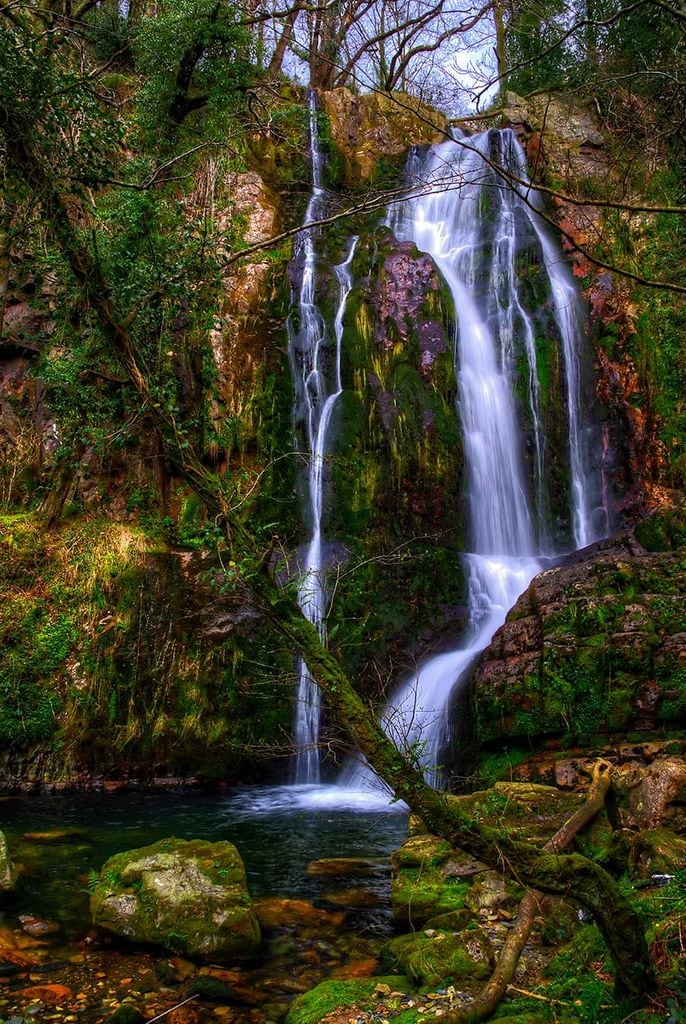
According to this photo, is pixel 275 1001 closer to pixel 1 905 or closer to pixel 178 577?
pixel 1 905

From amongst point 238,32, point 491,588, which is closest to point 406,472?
point 491,588

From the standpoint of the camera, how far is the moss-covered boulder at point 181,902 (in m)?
4.35

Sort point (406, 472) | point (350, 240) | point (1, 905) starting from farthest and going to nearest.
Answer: point (350, 240)
point (406, 472)
point (1, 905)

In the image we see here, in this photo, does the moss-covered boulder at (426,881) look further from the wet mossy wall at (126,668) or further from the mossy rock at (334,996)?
the wet mossy wall at (126,668)

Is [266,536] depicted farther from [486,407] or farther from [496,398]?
[496,398]

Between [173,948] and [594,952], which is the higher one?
[594,952]

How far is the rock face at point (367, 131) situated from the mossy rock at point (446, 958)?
49.7 ft

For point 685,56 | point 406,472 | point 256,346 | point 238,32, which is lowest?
point 406,472

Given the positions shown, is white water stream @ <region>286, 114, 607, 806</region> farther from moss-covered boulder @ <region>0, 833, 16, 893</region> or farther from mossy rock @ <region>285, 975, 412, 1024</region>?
mossy rock @ <region>285, 975, 412, 1024</region>

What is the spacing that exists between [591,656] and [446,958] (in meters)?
4.13

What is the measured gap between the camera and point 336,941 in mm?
4652

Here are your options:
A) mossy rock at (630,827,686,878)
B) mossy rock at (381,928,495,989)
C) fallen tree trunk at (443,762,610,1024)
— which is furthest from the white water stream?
fallen tree trunk at (443,762,610,1024)

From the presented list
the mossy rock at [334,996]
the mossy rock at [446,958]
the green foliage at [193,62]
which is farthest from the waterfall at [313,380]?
the mossy rock at [334,996]

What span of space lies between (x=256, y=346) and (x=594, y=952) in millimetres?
10312
